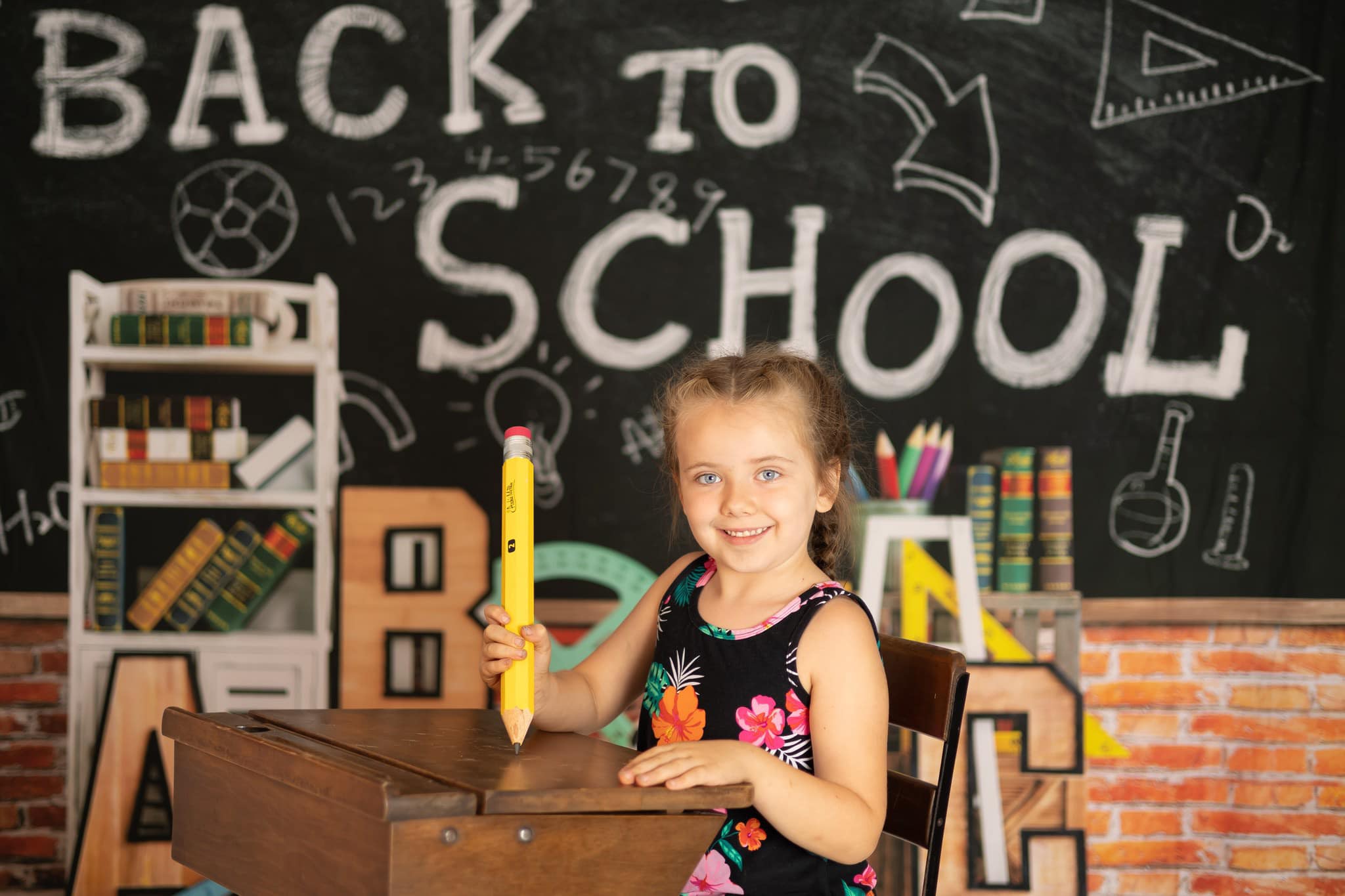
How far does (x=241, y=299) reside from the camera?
300 centimetres

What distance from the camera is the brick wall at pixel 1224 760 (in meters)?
3.01

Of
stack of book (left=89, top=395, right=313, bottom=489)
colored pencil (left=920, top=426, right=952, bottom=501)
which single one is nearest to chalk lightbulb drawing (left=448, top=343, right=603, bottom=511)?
stack of book (left=89, top=395, right=313, bottom=489)

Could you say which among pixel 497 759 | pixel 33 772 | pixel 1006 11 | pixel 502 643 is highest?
pixel 1006 11

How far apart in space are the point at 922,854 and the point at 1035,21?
2002mm

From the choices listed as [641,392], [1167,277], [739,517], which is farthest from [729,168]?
[739,517]

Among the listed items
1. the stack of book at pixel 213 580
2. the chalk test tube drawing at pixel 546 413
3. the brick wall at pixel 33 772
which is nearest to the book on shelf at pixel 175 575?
the stack of book at pixel 213 580

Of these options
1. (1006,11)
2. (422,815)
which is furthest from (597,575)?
(422,815)

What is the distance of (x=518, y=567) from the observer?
3.97ft

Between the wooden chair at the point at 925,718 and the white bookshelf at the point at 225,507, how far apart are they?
1.64 m

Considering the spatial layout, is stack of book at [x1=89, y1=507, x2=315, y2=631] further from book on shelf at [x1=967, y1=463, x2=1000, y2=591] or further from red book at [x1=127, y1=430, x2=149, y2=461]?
book on shelf at [x1=967, y1=463, x2=1000, y2=591]

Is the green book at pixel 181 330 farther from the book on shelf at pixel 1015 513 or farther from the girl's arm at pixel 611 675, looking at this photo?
the book on shelf at pixel 1015 513

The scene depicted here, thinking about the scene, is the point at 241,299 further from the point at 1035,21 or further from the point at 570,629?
the point at 1035,21

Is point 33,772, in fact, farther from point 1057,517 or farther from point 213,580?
point 1057,517

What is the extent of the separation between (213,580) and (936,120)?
207cm
